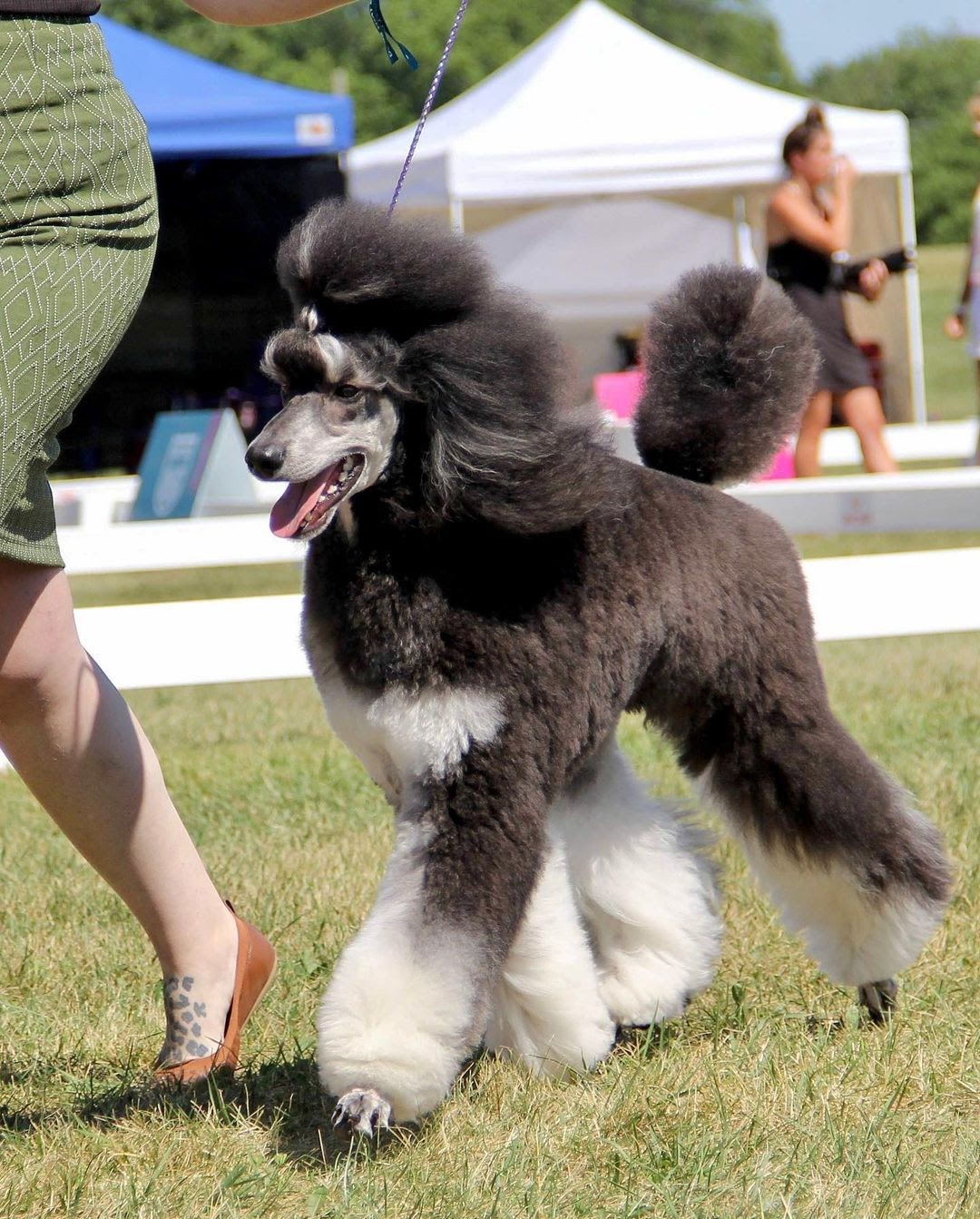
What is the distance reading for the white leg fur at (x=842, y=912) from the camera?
8.92ft

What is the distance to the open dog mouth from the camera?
2.19 metres

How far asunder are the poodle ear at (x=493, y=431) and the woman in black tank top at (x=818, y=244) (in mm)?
5397

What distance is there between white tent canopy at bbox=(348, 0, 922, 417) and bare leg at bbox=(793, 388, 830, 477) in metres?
3.91

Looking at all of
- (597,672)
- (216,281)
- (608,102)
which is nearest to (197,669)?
(597,672)

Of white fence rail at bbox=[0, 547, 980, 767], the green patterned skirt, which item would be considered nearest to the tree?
white fence rail at bbox=[0, 547, 980, 767]

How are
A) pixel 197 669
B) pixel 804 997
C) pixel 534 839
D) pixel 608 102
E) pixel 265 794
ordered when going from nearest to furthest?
pixel 534 839, pixel 804 997, pixel 265 794, pixel 197 669, pixel 608 102

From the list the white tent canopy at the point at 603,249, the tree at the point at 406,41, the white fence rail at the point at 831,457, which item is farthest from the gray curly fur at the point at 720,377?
the tree at the point at 406,41

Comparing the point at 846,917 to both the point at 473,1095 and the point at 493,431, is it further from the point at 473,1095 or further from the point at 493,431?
the point at 493,431

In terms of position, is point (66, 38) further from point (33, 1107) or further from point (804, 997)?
point (804, 997)

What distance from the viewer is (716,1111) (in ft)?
7.82

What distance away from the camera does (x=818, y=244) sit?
777cm

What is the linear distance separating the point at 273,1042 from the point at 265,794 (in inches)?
67.0

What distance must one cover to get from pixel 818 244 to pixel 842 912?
18.4 ft

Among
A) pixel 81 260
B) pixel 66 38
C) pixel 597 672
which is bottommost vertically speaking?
pixel 597 672
